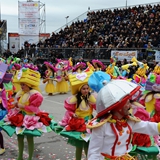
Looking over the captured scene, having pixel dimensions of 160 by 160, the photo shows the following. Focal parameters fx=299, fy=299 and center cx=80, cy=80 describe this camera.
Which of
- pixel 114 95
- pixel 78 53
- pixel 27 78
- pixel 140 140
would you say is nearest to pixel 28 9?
pixel 78 53

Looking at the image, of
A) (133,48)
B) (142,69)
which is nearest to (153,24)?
(133,48)

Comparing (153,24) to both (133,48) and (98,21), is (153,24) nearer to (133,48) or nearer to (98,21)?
(133,48)

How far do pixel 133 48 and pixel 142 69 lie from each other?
7.31m

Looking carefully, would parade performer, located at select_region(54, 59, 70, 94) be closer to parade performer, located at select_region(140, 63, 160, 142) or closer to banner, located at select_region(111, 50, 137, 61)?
banner, located at select_region(111, 50, 137, 61)

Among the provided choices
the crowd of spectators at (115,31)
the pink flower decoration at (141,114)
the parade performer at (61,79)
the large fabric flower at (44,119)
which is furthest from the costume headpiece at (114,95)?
the crowd of spectators at (115,31)

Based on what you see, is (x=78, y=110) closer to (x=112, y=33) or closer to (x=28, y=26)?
(x=112, y=33)

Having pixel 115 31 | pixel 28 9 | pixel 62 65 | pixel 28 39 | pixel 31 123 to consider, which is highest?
pixel 28 9

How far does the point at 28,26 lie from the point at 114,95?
28.0m

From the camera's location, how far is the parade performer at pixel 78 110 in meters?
4.78

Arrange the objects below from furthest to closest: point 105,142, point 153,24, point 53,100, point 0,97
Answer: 1. point 153,24
2. point 53,100
3. point 0,97
4. point 105,142

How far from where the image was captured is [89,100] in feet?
16.4

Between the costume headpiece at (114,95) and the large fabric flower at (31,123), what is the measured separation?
236 cm

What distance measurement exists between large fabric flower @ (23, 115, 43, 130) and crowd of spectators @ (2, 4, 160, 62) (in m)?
12.3

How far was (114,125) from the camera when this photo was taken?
300 centimetres
